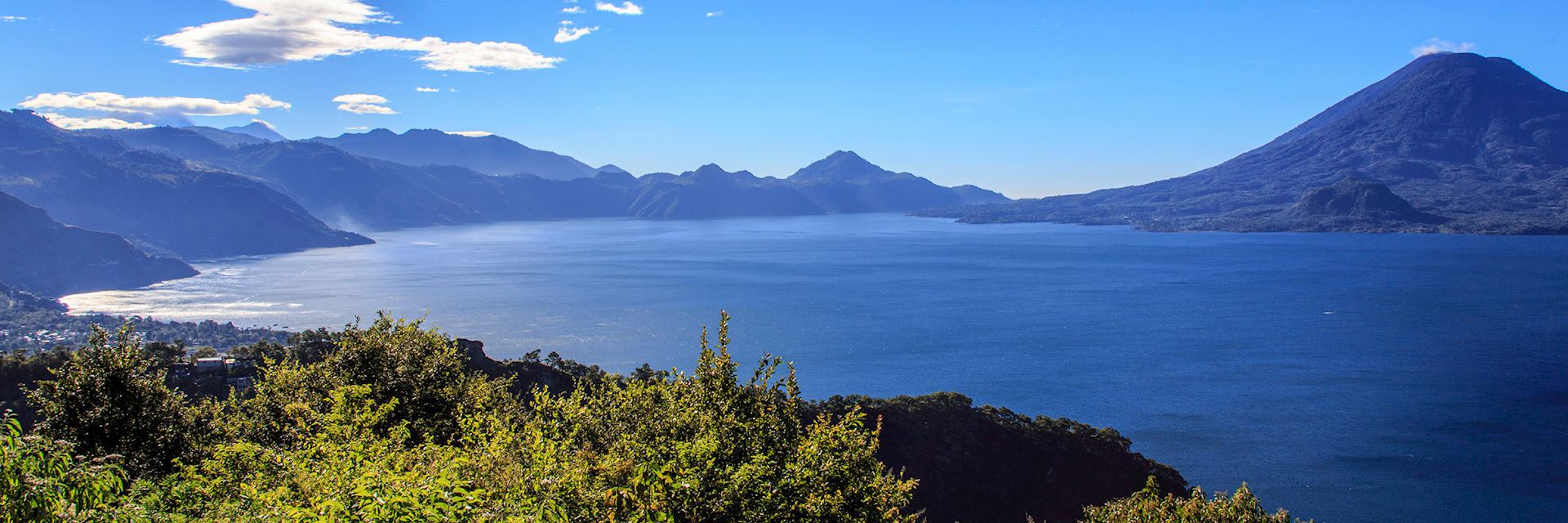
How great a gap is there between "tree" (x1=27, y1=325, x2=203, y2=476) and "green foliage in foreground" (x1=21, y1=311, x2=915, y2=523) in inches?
1.4

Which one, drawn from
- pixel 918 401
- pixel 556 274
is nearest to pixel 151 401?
pixel 918 401

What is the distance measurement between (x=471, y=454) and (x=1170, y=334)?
95801 millimetres

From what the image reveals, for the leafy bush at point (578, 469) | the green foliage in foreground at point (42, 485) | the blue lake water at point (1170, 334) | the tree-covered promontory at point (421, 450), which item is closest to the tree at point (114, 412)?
the tree-covered promontory at point (421, 450)

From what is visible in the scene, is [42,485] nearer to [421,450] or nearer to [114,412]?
[421,450]

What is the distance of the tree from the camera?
15.0 meters

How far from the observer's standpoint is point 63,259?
493 ft

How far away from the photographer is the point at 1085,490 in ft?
121

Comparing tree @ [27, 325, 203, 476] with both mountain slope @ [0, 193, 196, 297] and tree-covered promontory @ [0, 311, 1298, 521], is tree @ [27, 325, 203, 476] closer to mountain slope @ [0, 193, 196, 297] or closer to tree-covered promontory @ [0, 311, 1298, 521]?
tree-covered promontory @ [0, 311, 1298, 521]

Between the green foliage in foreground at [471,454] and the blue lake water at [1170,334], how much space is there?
149 ft

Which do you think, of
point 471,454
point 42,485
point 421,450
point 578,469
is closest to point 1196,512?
point 578,469

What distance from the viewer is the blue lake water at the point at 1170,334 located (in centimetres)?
5362

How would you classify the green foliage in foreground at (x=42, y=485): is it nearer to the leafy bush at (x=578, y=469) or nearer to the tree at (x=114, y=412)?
the leafy bush at (x=578, y=469)

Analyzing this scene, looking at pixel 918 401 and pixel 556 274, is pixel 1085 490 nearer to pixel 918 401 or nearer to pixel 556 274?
pixel 918 401

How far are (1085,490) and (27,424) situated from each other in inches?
1651
